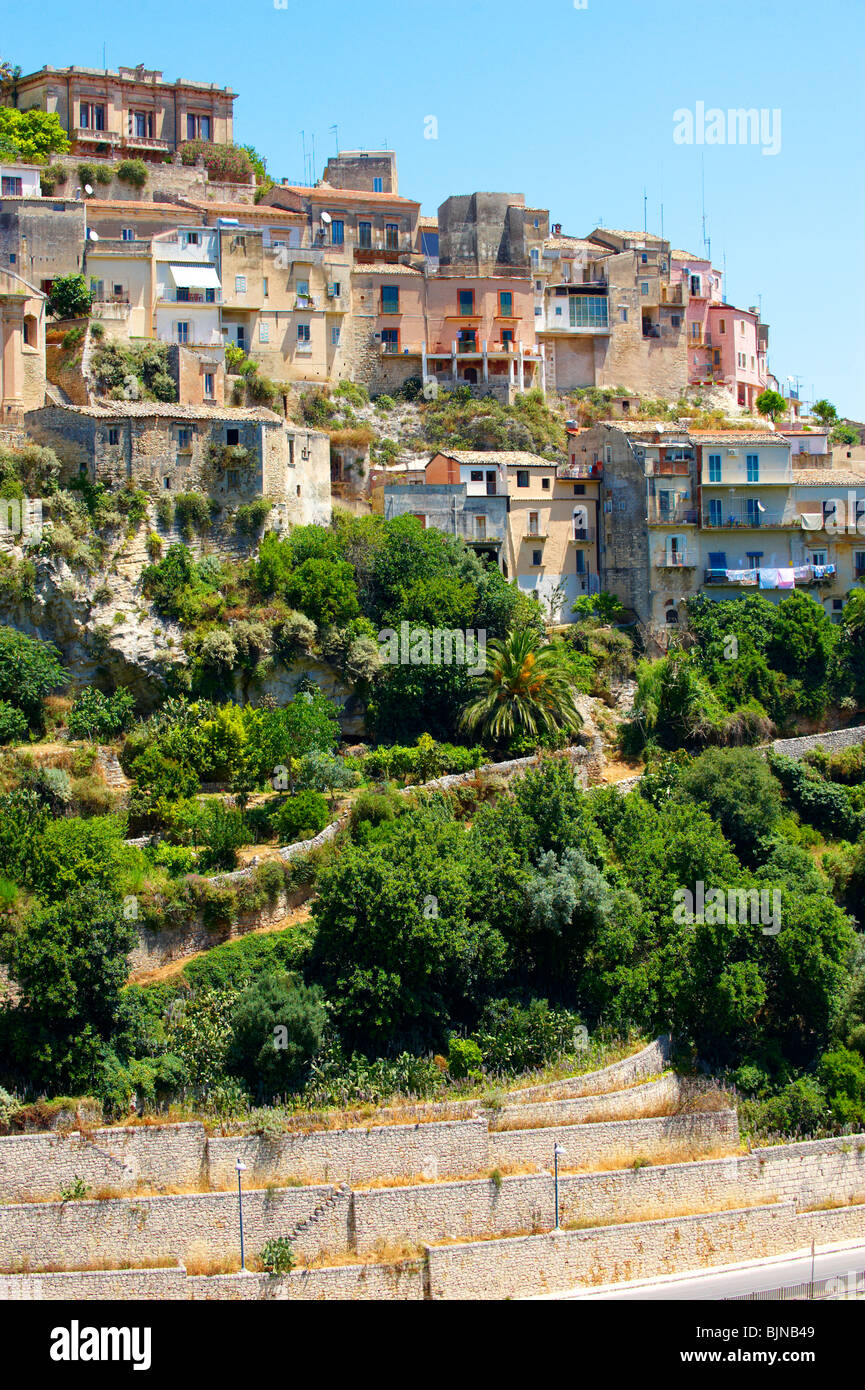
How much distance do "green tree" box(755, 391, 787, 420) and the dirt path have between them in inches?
1313

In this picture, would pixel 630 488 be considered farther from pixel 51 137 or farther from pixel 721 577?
pixel 51 137

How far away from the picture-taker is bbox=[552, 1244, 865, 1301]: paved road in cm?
3191

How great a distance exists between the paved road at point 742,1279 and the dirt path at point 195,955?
10298 mm

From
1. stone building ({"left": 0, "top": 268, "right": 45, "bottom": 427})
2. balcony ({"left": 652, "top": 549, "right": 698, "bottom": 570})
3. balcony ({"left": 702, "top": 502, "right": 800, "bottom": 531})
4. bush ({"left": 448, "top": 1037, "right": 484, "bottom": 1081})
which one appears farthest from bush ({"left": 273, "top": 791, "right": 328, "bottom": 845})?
balcony ({"left": 702, "top": 502, "right": 800, "bottom": 531})

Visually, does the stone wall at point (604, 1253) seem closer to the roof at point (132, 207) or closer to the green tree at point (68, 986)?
the green tree at point (68, 986)

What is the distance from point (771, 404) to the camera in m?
66.6

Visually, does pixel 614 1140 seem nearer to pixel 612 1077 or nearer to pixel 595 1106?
pixel 595 1106

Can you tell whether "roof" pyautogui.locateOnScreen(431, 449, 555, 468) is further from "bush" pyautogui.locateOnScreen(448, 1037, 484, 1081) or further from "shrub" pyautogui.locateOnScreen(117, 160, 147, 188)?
"bush" pyautogui.locateOnScreen(448, 1037, 484, 1081)

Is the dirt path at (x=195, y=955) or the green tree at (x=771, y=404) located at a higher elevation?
the green tree at (x=771, y=404)

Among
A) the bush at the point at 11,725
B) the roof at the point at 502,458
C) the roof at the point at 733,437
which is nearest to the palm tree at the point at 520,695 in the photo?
the roof at the point at 502,458

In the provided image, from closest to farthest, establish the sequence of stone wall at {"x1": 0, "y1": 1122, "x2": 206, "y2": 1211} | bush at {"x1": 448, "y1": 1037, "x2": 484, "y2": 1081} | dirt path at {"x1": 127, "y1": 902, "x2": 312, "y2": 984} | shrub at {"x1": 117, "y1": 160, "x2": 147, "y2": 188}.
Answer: stone wall at {"x1": 0, "y1": 1122, "x2": 206, "y2": 1211} → bush at {"x1": 448, "y1": 1037, "x2": 484, "y2": 1081} → dirt path at {"x1": 127, "y1": 902, "x2": 312, "y2": 984} → shrub at {"x1": 117, "y1": 160, "x2": 147, "y2": 188}

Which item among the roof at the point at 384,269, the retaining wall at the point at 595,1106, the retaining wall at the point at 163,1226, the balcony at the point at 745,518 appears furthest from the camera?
the roof at the point at 384,269

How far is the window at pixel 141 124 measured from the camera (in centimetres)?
6819

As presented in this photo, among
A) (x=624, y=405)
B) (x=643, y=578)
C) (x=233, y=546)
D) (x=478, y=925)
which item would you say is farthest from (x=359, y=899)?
(x=624, y=405)
